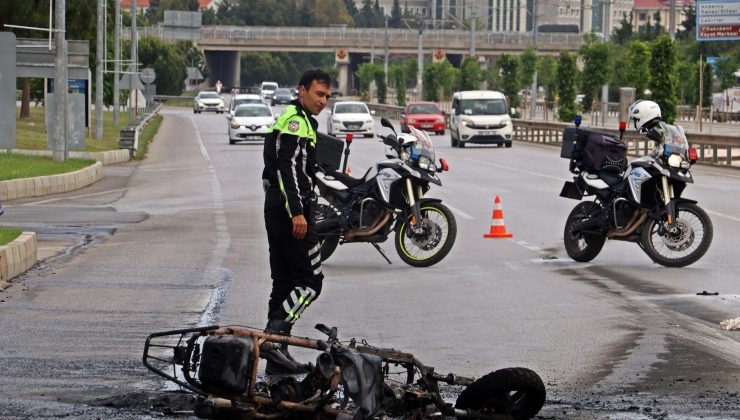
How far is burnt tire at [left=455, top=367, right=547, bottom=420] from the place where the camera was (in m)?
7.13

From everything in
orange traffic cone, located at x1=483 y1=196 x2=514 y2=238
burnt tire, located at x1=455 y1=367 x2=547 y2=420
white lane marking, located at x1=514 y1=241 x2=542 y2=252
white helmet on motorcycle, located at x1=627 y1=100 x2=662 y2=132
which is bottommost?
white lane marking, located at x1=514 y1=241 x2=542 y2=252

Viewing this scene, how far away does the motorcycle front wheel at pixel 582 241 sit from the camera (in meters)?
15.9

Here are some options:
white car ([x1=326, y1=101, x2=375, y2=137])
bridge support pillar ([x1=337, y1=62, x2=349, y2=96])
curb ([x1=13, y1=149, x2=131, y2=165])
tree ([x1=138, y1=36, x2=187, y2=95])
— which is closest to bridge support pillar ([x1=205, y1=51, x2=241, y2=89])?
bridge support pillar ([x1=337, y1=62, x2=349, y2=96])

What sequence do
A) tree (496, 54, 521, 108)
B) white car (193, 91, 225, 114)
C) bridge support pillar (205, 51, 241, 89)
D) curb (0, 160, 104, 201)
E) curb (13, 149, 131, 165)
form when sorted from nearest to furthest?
1. curb (0, 160, 104, 201)
2. curb (13, 149, 131, 165)
3. tree (496, 54, 521, 108)
4. white car (193, 91, 225, 114)
5. bridge support pillar (205, 51, 241, 89)

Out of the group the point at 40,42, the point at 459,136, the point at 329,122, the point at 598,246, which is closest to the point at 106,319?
the point at 598,246

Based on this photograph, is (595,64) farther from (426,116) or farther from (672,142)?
(672,142)

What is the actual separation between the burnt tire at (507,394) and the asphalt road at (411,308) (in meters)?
0.43

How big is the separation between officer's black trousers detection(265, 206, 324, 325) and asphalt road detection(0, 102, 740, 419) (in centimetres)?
88

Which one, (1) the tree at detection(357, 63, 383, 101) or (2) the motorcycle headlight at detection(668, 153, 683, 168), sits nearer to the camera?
(2) the motorcycle headlight at detection(668, 153, 683, 168)

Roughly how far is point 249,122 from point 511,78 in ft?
113

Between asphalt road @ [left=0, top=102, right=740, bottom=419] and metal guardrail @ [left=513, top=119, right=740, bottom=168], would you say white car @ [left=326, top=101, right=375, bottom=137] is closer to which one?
metal guardrail @ [left=513, top=119, right=740, bottom=168]

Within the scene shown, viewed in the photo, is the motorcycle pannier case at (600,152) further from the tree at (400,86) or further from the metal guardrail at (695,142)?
the tree at (400,86)

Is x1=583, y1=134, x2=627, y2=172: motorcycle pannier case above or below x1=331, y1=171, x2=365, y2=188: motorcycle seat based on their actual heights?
above

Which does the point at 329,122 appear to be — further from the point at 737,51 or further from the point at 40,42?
the point at 737,51
